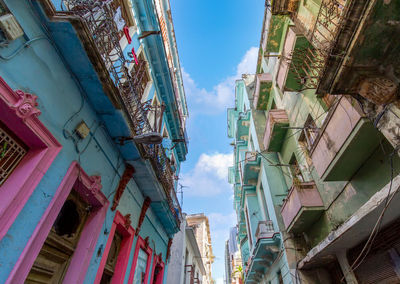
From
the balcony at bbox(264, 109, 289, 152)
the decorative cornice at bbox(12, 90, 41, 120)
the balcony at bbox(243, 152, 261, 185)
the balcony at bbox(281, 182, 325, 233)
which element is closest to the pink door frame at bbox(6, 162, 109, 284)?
the decorative cornice at bbox(12, 90, 41, 120)

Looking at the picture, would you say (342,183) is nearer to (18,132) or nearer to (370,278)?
(370,278)

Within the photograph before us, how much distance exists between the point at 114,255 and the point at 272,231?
650 centimetres

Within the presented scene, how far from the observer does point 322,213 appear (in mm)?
6477

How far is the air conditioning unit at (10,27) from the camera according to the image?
2.57 m

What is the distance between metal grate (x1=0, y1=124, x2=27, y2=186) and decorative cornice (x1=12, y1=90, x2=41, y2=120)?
42 cm

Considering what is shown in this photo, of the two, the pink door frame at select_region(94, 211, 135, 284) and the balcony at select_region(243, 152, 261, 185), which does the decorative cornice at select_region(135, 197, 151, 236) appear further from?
the balcony at select_region(243, 152, 261, 185)

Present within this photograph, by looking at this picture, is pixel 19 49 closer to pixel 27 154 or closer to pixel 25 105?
pixel 25 105

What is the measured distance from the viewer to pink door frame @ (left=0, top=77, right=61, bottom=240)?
8.57ft

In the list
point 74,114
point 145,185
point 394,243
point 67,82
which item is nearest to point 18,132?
point 74,114

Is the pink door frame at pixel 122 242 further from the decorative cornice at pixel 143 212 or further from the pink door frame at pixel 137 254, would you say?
the pink door frame at pixel 137 254

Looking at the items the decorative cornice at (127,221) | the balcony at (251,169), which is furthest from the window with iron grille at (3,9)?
the balcony at (251,169)

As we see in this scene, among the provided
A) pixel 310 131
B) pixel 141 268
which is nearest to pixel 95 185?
pixel 141 268

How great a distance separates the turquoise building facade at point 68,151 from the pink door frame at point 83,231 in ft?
0.06

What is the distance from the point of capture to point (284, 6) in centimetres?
726
